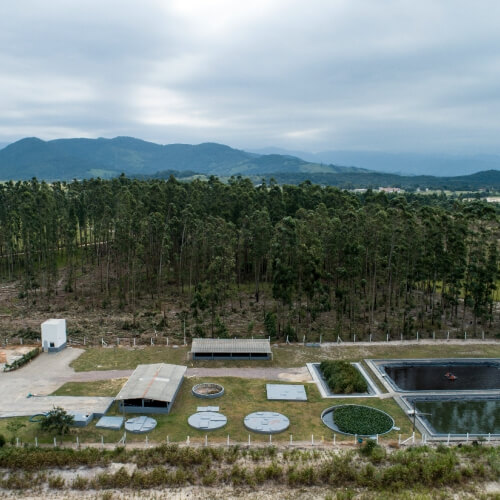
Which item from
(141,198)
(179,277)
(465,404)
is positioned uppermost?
(141,198)

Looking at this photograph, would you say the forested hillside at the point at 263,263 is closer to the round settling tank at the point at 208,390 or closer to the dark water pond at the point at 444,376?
the dark water pond at the point at 444,376

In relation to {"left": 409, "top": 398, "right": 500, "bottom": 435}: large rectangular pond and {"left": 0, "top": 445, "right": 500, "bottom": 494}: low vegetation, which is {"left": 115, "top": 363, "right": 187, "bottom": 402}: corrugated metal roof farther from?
{"left": 409, "top": 398, "right": 500, "bottom": 435}: large rectangular pond

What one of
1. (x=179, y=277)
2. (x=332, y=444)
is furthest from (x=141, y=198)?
(x=332, y=444)

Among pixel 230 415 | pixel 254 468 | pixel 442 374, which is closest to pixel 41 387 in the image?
pixel 230 415

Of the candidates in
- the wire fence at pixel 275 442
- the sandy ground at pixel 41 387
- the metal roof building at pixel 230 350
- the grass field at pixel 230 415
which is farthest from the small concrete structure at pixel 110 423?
the metal roof building at pixel 230 350

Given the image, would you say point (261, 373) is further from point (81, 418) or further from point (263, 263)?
point (263, 263)

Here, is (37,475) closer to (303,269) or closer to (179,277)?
(303,269)

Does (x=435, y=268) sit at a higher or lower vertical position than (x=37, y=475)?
higher
